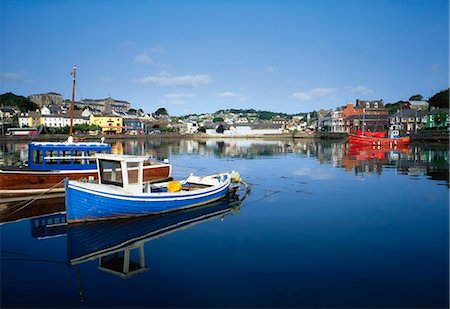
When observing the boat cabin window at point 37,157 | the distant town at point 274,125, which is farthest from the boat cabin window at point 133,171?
the distant town at point 274,125

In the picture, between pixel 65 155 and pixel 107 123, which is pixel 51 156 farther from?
pixel 107 123

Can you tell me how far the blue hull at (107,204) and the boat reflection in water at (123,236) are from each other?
0.29m

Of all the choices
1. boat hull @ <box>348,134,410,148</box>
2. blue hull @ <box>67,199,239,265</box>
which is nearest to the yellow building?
boat hull @ <box>348,134,410,148</box>

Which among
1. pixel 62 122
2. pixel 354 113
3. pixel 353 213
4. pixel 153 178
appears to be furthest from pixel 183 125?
pixel 353 213

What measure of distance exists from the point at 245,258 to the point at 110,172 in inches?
307

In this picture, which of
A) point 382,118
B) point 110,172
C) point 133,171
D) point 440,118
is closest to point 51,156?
point 110,172

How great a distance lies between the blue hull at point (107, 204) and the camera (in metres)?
14.3

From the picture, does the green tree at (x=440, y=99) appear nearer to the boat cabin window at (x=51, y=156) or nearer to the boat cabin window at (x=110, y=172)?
the boat cabin window at (x=51, y=156)

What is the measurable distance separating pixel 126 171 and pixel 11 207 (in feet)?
24.8

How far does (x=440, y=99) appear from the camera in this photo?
113812 mm

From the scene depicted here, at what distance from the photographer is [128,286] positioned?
30.9ft

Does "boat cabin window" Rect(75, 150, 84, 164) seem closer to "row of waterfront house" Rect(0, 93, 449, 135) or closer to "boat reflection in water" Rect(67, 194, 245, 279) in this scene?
"boat reflection in water" Rect(67, 194, 245, 279)

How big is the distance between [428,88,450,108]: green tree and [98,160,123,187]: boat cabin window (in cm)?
12010

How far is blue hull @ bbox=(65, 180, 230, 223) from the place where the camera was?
1430 cm
